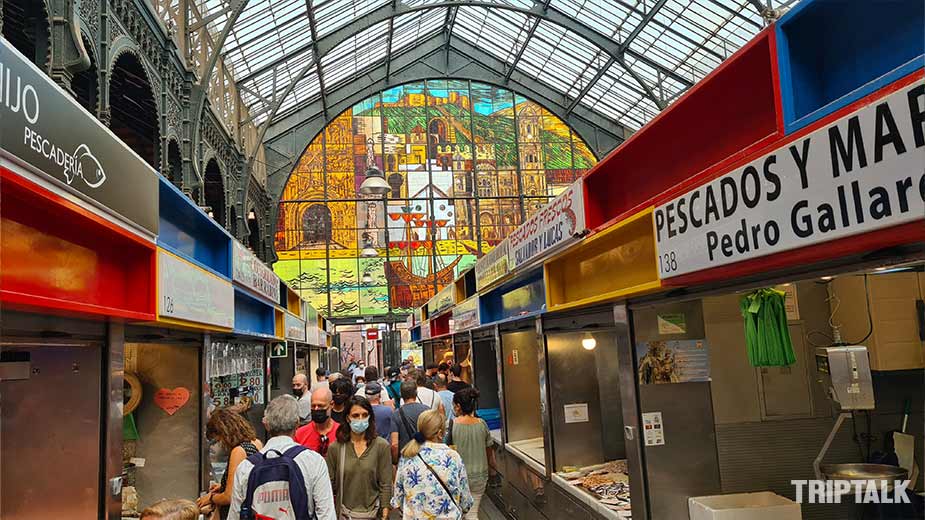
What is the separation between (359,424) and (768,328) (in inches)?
107

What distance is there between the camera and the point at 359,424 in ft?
14.8

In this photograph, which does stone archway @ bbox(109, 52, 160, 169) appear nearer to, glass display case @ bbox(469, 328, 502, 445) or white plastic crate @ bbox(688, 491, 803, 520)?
glass display case @ bbox(469, 328, 502, 445)

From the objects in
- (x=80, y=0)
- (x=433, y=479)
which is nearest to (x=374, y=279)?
(x=80, y=0)

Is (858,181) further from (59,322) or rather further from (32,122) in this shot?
(59,322)

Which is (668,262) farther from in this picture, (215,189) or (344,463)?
(215,189)

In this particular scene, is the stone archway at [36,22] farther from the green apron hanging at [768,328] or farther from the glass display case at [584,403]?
the green apron hanging at [768,328]

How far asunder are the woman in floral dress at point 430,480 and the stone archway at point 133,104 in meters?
7.61

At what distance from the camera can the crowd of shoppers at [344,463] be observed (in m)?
3.38

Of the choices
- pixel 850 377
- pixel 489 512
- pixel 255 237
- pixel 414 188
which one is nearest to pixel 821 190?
pixel 850 377

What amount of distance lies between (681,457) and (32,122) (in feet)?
12.8

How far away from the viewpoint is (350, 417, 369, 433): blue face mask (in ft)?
14.8

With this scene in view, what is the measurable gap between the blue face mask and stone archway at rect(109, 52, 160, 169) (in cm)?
709

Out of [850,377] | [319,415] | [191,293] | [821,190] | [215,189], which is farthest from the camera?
[215,189]

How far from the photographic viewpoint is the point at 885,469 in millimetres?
4289
